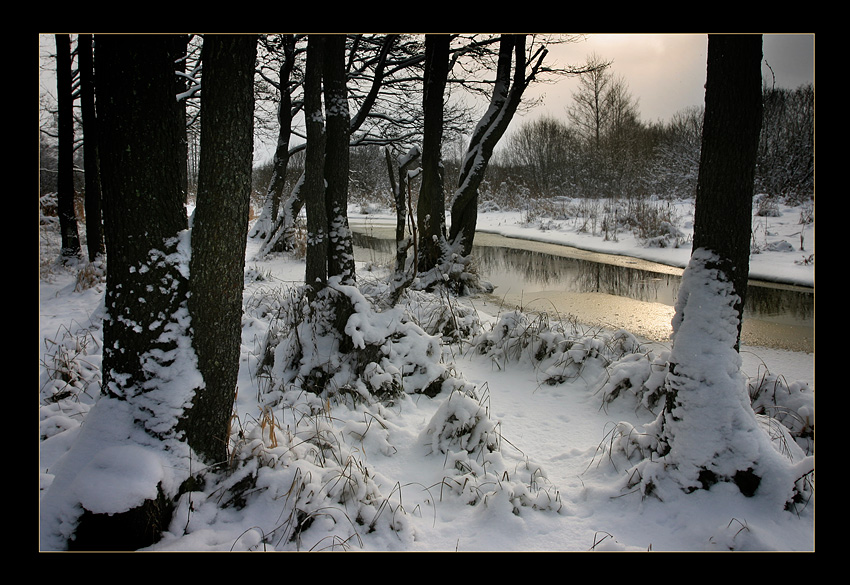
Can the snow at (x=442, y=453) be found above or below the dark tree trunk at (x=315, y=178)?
below

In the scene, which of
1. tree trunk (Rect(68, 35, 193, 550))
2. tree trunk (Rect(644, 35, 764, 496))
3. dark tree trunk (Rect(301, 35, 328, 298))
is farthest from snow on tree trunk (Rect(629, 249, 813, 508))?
dark tree trunk (Rect(301, 35, 328, 298))

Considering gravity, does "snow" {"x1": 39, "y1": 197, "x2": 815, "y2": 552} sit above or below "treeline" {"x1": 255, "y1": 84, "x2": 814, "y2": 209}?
below

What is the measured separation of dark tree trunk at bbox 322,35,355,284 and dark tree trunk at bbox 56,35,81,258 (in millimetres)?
6607

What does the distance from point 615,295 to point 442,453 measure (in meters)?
5.84

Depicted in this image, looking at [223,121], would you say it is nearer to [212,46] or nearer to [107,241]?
[212,46]

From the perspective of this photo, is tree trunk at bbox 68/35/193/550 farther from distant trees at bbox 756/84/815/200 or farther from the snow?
distant trees at bbox 756/84/815/200

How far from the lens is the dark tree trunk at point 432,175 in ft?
26.8

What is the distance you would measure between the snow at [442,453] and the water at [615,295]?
1.33 m

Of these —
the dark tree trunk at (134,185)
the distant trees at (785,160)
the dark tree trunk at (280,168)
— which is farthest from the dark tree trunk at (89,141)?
the distant trees at (785,160)

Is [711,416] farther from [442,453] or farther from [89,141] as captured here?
[89,141]

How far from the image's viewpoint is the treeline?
13703 mm

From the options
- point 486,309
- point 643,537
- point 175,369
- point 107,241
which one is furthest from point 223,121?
point 486,309

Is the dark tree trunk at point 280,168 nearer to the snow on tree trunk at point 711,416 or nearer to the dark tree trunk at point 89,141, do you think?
the dark tree trunk at point 89,141

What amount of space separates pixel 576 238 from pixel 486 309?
931 centimetres
